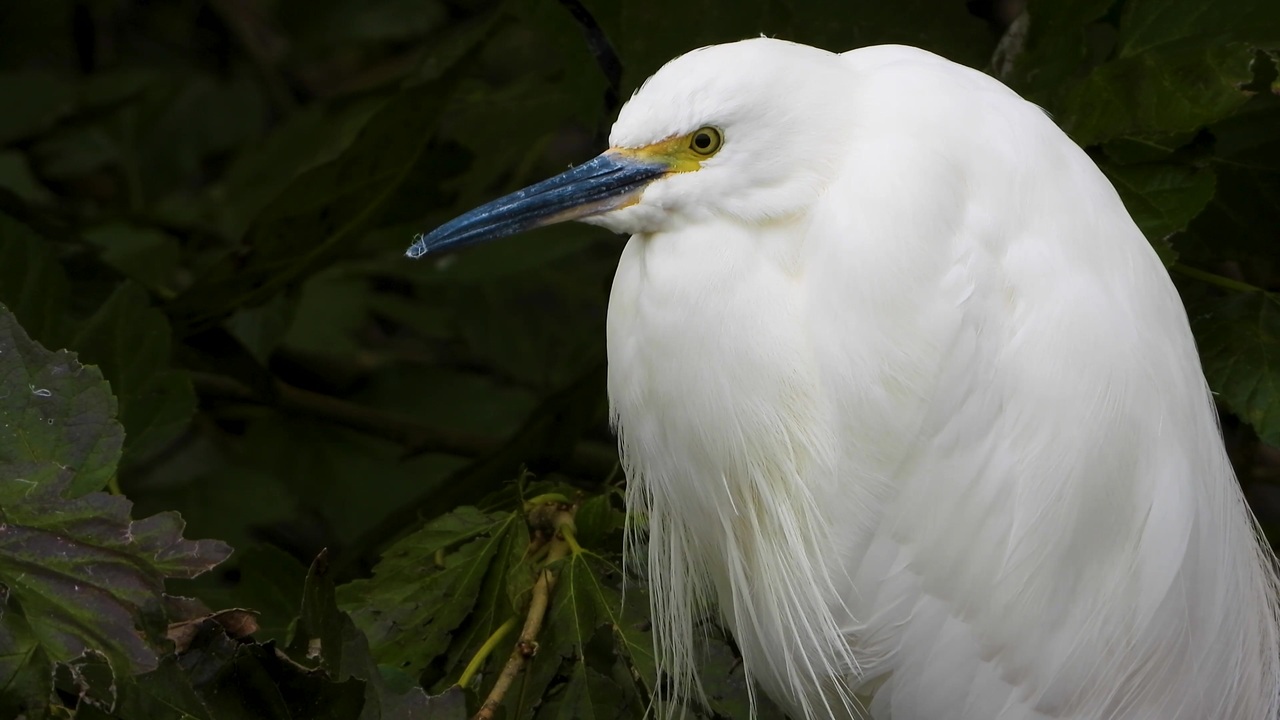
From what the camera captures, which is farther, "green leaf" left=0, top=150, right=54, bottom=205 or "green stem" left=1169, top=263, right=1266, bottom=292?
"green leaf" left=0, top=150, right=54, bottom=205

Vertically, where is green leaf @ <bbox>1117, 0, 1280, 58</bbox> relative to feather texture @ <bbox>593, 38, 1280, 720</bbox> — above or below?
above

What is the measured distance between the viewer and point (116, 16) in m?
2.97

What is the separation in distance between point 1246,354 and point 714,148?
745 millimetres

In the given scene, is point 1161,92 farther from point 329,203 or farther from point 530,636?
point 329,203

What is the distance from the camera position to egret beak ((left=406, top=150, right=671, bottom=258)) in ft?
4.37

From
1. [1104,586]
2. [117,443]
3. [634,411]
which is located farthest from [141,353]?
[1104,586]

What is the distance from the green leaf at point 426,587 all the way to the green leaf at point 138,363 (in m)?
0.36

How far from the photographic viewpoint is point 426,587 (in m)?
1.51

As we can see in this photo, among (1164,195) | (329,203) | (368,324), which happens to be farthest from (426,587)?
(368,324)

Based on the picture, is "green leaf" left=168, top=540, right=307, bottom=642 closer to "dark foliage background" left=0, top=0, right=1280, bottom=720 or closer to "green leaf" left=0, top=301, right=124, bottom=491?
"dark foliage background" left=0, top=0, right=1280, bottom=720

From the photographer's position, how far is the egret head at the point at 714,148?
129cm

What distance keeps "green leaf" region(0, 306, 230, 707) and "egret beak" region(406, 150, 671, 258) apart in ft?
1.33

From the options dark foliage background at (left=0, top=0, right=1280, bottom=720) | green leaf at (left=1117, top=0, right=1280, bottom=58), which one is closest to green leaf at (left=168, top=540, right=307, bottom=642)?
dark foliage background at (left=0, top=0, right=1280, bottom=720)

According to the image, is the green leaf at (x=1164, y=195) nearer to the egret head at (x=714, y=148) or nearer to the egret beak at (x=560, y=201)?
the egret head at (x=714, y=148)
